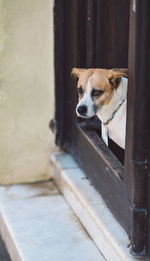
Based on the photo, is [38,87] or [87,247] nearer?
[87,247]

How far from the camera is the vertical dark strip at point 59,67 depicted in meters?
2.74

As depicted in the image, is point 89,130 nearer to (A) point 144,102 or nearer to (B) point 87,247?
(B) point 87,247

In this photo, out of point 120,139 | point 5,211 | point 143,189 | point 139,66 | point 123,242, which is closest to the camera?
point 139,66

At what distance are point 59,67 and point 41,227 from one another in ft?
2.84

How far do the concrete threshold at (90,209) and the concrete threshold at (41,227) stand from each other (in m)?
0.05

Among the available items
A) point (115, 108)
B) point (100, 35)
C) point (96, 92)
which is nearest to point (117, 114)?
point (115, 108)

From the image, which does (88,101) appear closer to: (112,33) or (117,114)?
(117,114)

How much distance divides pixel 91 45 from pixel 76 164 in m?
0.70

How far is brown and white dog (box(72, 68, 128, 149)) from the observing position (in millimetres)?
2211

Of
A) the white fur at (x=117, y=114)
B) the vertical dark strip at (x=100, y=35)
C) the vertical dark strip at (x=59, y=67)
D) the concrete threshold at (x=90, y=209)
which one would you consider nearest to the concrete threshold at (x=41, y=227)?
the concrete threshold at (x=90, y=209)

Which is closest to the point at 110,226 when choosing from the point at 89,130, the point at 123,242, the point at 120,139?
the point at 123,242

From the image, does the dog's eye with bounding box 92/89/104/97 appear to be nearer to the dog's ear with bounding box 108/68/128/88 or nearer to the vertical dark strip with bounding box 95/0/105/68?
the dog's ear with bounding box 108/68/128/88

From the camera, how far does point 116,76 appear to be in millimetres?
2145

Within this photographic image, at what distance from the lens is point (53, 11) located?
8.95ft
